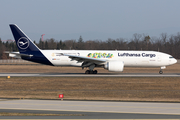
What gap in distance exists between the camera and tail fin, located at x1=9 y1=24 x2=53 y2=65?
36750 millimetres

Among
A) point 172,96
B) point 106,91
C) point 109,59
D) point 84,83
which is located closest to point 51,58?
point 109,59

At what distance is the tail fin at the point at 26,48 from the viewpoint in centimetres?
3675

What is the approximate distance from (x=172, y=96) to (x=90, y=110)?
1010 cm

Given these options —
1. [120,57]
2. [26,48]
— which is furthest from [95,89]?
[26,48]

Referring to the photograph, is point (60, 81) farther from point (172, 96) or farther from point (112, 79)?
point (172, 96)

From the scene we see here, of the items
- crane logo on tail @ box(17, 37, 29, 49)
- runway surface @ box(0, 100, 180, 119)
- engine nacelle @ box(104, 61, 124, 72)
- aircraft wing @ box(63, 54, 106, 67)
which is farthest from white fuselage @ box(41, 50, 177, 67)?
runway surface @ box(0, 100, 180, 119)

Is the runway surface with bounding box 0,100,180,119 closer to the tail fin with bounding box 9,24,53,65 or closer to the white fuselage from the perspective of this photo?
the white fuselage

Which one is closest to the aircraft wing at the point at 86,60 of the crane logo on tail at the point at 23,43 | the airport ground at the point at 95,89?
the airport ground at the point at 95,89

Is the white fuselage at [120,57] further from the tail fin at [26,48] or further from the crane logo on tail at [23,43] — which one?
the crane logo on tail at [23,43]

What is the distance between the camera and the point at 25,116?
39.6 ft

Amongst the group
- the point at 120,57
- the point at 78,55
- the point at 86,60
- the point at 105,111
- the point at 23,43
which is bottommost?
the point at 105,111

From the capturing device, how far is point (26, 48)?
1464 inches

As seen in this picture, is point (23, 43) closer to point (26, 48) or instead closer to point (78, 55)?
point (26, 48)

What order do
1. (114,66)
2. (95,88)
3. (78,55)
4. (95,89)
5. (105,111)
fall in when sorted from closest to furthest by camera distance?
(105,111)
(95,89)
(95,88)
(114,66)
(78,55)
